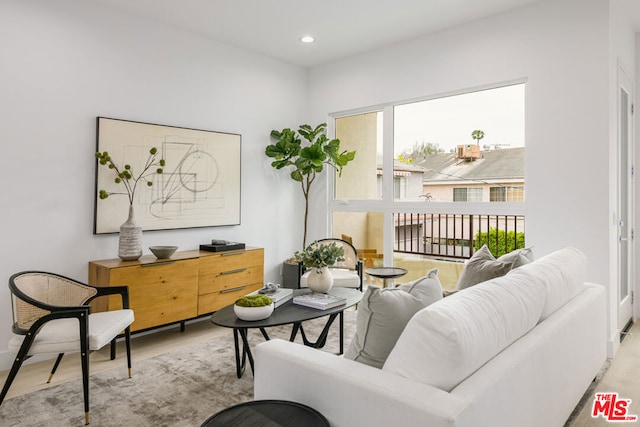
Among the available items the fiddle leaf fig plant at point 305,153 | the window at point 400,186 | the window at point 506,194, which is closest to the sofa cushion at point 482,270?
the window at point 506,194

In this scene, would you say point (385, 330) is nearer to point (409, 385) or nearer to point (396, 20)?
point (409, 385)

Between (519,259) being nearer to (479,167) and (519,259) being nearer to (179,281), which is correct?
(479,167)

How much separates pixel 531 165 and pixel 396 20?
5.88 ft

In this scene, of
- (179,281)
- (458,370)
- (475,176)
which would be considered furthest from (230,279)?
(458,370)

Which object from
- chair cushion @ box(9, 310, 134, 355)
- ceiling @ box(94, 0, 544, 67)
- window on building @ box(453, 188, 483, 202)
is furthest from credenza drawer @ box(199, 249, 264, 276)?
ceiling @ box(94, 0, 544, 67)

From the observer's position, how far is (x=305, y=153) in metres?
4.73

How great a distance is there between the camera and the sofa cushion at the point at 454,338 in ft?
4.29

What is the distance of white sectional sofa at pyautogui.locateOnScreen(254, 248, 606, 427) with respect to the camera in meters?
1.28

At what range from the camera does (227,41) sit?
14.6ft

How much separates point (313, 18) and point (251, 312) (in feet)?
9.06

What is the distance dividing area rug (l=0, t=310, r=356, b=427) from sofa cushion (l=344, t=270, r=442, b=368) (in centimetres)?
120

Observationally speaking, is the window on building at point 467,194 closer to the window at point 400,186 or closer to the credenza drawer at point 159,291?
the window at point 400,186

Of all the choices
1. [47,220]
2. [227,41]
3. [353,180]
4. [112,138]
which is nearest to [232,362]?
[47,220]

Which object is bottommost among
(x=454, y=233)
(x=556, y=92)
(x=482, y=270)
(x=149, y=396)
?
(x=149, y=396)
